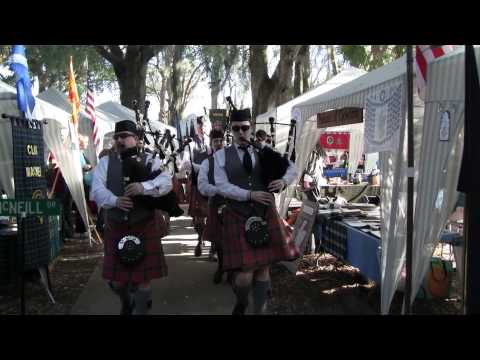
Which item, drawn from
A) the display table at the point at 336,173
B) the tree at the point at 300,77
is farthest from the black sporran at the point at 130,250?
the tree at the point at 300,77

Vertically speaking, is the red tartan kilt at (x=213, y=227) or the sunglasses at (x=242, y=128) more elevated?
the sunglasses at (x=242, y=128)

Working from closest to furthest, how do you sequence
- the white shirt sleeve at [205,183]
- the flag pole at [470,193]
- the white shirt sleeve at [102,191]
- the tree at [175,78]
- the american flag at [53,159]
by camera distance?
the flag pole at [470,193] → the white shirt sleeve at [102,191] → the white shirt sleeve at [205,183] → the american flag at [53,159] → the tree at [175,78]

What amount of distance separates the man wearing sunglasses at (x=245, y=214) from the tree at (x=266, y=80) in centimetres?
914

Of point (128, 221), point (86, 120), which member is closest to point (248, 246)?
point (128, 221)

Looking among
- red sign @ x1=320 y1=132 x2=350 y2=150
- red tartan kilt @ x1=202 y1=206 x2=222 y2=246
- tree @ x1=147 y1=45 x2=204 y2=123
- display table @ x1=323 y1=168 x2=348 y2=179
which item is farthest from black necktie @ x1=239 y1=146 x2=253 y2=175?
tree @ x1=147 y1=45 x2=204 y2=123

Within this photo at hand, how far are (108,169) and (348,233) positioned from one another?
2.44 m

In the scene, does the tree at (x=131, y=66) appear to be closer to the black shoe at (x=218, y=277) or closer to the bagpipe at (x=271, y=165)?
the black shoe at (x=218, y=277)

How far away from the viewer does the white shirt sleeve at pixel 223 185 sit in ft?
11.0

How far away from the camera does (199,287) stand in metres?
4.88

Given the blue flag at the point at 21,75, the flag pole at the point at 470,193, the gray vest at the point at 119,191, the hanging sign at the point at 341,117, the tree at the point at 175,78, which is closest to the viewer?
the flag pole at the point at 470,193

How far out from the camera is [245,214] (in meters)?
3.45

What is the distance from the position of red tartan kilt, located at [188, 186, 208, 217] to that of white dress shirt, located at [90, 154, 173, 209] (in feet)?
7.22

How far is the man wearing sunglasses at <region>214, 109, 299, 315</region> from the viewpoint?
3.39 m

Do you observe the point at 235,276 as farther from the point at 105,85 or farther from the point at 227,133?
the point at 105,85
